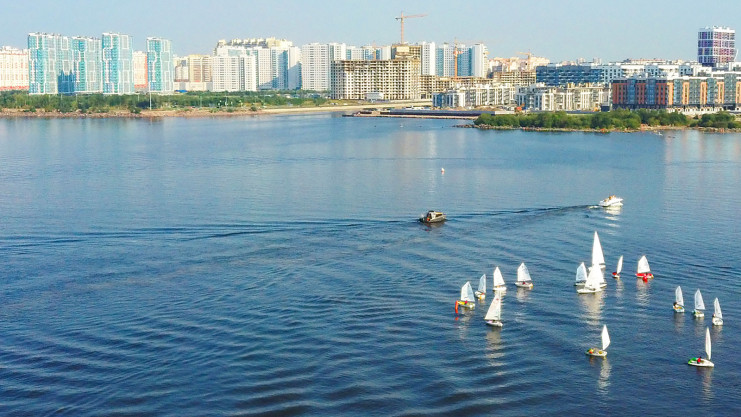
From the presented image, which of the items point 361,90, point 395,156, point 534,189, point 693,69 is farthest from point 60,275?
point 361,90

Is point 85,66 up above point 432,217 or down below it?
above

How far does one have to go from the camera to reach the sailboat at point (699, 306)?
7.44 meters

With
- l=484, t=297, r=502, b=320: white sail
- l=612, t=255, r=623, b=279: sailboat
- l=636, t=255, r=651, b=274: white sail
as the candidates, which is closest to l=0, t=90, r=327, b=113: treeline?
l=612, t=255, r=623, b=279: sailboat

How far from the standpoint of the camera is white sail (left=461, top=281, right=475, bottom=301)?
7.71m

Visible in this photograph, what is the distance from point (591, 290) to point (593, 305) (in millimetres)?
352

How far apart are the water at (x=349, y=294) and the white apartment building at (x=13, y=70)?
43.3 meters

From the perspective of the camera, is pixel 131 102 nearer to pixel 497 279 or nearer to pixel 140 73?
pixel 140 73

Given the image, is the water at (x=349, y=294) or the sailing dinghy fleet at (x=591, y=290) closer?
the water at (x=349, y=294)

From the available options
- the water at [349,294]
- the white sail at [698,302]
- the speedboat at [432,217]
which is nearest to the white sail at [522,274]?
the water at [349,294]

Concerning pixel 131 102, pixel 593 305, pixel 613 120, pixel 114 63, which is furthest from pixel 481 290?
pixel 114 63

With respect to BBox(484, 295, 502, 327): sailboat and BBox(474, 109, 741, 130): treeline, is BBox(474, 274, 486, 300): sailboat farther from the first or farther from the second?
BBox(474, 109, 741, 130): treeline

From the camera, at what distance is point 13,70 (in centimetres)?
5634

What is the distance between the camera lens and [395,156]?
19812 mm

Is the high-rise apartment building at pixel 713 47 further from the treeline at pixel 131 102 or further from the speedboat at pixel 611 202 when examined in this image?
the speedboat at pixel 611 202
